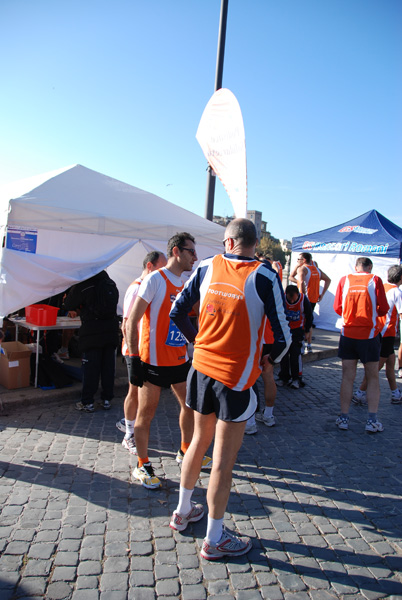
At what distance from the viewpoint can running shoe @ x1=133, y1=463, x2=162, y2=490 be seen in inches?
134

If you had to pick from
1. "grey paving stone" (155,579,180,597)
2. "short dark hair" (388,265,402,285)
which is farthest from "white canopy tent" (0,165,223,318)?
"grey paving stone" (155,579,180,597)

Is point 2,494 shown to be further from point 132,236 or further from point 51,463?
point 132,236

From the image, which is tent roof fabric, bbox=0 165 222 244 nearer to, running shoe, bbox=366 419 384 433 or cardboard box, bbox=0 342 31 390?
cardboard box, bbox=0 342 31 390

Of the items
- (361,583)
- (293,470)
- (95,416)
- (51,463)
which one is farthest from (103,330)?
(361,583)

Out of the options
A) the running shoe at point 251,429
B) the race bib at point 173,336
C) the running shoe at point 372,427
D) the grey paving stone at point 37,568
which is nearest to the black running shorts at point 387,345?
the running shoe at point 372,427

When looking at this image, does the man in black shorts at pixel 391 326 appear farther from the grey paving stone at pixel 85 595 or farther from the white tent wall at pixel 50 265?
the grey paving stone at pixel 85 595

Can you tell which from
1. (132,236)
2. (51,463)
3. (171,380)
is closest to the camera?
(171,380)

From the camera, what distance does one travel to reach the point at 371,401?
197 inches

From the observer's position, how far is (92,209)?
644 centimetres

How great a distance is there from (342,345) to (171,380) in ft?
8.56

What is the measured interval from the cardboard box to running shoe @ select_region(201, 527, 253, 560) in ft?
12.5

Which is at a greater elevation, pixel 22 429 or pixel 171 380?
pixel 171 380

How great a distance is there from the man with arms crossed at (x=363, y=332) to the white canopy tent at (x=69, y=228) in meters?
3.34

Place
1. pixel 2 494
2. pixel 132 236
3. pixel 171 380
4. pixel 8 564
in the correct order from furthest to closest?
1. pixel 132 236
2. pixel 171 380
3. pixel 2 494
4. pixel 8 564
